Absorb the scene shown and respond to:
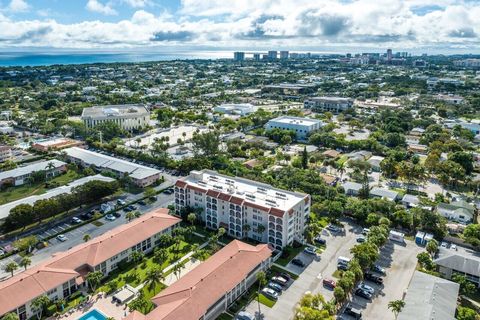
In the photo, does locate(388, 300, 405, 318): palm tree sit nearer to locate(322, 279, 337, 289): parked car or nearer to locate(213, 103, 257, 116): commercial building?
locate(322, 279, 337, 289): parked car

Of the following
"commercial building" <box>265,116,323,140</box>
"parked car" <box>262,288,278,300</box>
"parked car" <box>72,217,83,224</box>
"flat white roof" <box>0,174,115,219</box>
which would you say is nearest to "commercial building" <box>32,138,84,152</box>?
"flat white roof" <box>0,174,115,219</box>

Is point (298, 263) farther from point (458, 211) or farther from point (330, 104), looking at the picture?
point (330, 104)

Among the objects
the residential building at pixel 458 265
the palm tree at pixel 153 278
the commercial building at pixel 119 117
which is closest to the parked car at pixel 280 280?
the palm tree at pixel 153 278

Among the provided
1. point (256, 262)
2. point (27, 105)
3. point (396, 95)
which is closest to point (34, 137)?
point (27, 105)

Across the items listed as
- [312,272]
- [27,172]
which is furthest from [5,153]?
[312,272]

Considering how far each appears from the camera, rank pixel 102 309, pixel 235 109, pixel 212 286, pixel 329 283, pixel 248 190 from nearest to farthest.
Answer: pixel 212 286 → pixel 102 309 → pixel 329 283 → pixel 248 190 → pixel 235 109

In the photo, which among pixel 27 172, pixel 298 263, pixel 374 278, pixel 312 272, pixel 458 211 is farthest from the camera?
pixel 27 172

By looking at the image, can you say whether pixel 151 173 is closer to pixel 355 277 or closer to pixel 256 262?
pixel 256 262

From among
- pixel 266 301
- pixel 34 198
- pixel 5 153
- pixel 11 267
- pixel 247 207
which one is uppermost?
pixel 5 153
